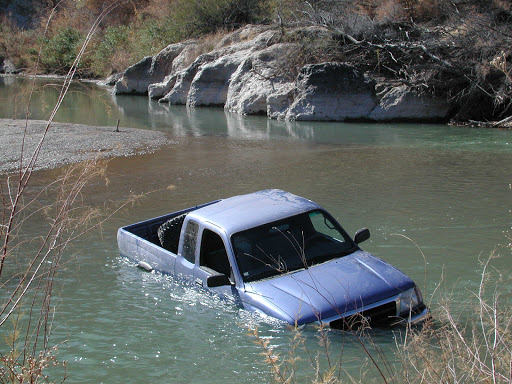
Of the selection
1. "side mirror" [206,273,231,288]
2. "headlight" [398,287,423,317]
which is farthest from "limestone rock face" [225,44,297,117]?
"headlight" [398,287,423,317]

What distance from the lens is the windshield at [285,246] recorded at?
6914 mm

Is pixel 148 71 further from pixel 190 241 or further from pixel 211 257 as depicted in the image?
pixel 211 257

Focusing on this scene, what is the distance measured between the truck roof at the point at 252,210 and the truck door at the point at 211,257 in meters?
0.19

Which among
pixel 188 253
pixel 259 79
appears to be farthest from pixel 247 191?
pixel 259 79

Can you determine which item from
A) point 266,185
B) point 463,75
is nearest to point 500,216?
point 266,185

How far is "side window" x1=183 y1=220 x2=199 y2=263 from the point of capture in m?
7.71

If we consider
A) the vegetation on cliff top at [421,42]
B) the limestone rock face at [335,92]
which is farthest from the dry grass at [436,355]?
the limestone rock face at [335,92]

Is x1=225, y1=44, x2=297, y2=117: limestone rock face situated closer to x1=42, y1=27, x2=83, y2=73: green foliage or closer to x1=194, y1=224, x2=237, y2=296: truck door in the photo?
x1=42, y1=27, x2=83, y2=73: green foliage

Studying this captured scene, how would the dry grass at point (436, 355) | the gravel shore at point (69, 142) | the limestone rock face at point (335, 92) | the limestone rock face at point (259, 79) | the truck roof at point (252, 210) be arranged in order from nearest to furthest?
the dry grass at point (436, 355), the truck roof at point (252, 210), the gravel shore at point (69, 142), the limestone rock face at point (335, 92), the limestone rock face at point (259, 79)

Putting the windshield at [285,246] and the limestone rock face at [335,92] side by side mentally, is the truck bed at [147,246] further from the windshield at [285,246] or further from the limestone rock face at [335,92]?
the limestone rock face at [335,92]

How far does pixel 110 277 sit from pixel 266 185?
20.3 feet

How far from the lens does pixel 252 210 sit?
7.52m

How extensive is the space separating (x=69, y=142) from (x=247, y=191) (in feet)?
31.0

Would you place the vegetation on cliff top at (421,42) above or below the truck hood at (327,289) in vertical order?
above
